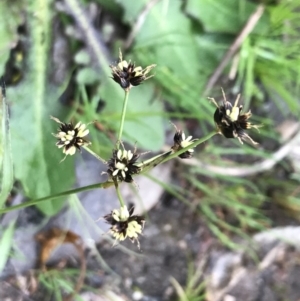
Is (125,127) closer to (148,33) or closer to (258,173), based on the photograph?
(148,33)

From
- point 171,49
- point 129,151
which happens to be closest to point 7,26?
point 171,49

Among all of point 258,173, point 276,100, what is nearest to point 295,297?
point 258,173

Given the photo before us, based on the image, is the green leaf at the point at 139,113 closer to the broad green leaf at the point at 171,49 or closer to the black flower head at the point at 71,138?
the broad green leaf at the point at 171,49

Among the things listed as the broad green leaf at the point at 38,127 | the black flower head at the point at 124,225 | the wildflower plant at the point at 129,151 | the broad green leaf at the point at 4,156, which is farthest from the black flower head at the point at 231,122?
the broad green leaf at the point at 38,127

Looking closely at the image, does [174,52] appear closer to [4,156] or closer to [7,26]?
[7,26]

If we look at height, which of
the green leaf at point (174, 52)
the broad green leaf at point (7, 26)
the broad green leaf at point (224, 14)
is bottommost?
the broad green leaf at point (7, 26)

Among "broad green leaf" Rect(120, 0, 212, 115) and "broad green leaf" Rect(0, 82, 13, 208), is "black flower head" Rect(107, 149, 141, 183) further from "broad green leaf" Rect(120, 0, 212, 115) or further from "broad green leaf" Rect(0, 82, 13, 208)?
"broad green leaf" Rect(120, 0, 212, 115)
